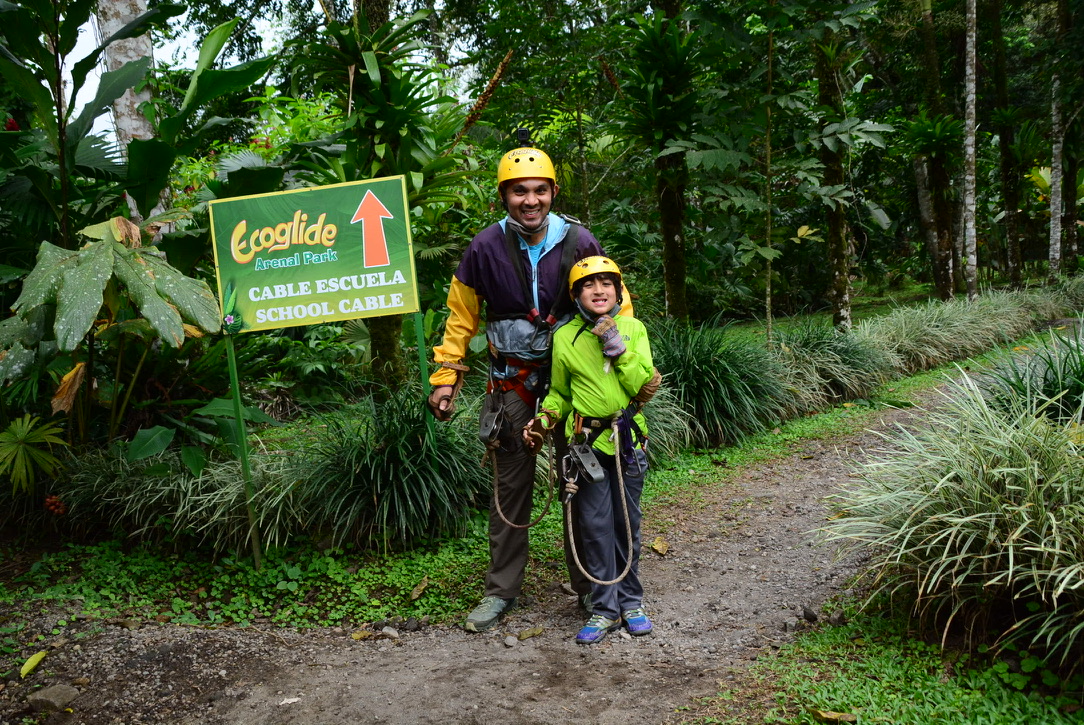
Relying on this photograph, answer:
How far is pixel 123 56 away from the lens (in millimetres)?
6207

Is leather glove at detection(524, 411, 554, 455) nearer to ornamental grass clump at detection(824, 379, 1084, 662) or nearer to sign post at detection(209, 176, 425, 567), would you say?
sign post at detection(209, 176, 425, 567)

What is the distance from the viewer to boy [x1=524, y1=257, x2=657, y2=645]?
12.1 ft

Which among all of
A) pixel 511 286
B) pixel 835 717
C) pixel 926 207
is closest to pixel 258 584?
pixel 511 286

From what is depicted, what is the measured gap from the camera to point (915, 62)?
16.0 metres

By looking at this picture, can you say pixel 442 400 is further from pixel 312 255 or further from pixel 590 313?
pixel 312 255

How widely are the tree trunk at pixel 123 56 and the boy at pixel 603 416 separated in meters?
4.24

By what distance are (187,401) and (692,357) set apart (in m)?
4.09

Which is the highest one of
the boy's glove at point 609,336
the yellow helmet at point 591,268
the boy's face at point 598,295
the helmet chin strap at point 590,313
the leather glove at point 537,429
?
the yellow helmet at point 591,268

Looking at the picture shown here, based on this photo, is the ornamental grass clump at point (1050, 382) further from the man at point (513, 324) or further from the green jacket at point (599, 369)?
the man at point (513, 324)

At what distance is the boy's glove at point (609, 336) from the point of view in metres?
3.62

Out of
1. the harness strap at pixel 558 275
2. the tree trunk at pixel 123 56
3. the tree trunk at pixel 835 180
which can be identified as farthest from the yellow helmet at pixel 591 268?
the tree trunk at pixel 835 180

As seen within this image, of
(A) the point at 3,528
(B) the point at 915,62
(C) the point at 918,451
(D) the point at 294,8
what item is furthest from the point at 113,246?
(D) the point at 294,8

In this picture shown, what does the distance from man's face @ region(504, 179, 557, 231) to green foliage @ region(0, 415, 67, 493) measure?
3.17m

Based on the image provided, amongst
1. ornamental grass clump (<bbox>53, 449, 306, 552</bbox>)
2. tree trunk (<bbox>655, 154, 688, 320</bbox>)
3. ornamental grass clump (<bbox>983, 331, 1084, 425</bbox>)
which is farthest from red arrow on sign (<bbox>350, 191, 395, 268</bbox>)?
tree trunk (<bbox>655, 154, 688, 320</bbox>)
